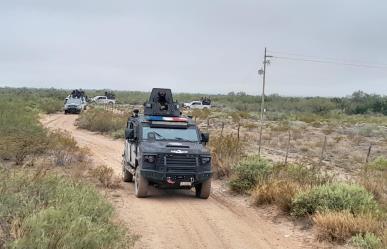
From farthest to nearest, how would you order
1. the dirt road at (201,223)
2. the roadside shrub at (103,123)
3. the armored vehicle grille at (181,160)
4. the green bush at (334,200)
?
the roadside shrub at (103,123) → the armored vehicle grille at (181,160) → the green bush at (334,200) → the dirt road at (201,223)

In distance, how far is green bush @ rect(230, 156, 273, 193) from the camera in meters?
14.4

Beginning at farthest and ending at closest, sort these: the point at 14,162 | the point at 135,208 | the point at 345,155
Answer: the point at 345,155
the point at 14,162
the point at 135,208

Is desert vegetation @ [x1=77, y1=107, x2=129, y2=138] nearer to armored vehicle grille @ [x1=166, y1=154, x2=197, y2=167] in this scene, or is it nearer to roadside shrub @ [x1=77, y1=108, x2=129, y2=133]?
roadside shrub @ [x1=77, y1=108, x2=129, y2=133]

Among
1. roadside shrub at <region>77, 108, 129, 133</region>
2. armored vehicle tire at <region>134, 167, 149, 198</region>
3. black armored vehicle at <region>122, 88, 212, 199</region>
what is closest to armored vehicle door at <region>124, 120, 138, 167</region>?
black armored vehicle at <region>122, 88, 212, 199</region>

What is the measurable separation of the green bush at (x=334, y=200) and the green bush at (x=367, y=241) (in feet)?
4.92

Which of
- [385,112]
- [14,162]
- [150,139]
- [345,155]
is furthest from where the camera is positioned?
[385,112]

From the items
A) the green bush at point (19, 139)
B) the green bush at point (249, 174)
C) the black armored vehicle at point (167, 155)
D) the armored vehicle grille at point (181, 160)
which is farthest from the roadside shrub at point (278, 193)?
the green bush at point (19, 139)

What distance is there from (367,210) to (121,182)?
7.33 metres

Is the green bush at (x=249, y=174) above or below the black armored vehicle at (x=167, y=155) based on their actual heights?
below

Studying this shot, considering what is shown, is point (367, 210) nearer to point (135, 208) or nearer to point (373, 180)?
point (373, 180)

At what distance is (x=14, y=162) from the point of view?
16359mm

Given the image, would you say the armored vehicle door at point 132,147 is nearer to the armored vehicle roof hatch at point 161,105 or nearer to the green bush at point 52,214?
the armored vehicle roof hatch at point 161,105

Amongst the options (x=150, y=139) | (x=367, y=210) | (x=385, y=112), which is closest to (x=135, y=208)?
(x=150, y=139)

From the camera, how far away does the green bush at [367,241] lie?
8.31 meters
